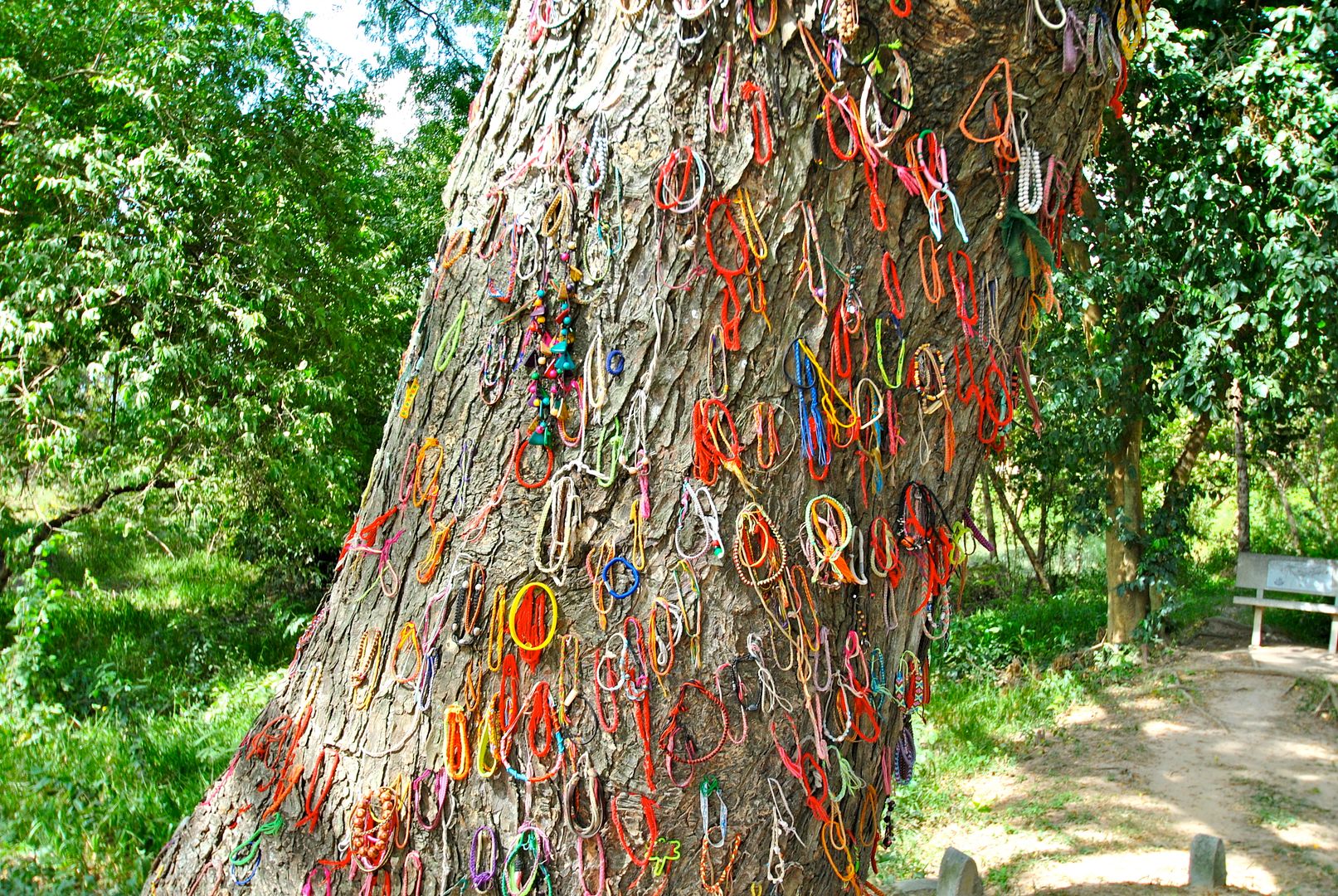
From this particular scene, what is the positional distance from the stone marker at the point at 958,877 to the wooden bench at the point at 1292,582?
5326 millimetres

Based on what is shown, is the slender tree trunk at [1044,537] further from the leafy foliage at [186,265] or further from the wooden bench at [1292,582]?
the leafy foliage at [186,265]

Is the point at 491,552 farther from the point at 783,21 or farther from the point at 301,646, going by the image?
the point at 783,21

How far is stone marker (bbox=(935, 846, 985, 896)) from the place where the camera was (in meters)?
3.41

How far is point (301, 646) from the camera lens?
1754 millimetres

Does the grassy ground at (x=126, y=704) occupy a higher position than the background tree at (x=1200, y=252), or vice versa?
the background tree at (x=1200, y=252)

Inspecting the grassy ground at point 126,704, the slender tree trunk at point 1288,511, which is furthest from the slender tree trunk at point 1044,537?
the grassy ground at point 126,704

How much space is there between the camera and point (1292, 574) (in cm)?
770

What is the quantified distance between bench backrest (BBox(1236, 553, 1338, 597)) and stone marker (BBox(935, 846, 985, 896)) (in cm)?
559

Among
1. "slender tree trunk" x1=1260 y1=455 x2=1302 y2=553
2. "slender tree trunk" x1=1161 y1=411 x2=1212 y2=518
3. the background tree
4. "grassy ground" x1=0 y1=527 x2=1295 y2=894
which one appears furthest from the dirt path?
"slender tree trunk" x1=1260 y1=455 x2=1302 y2=553

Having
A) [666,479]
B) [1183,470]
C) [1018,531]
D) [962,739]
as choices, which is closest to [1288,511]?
[1018,531]

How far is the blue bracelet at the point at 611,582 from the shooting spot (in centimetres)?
133

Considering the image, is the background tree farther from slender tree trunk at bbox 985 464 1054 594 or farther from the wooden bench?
slender tree trunk at bbox 985 464 1054 594

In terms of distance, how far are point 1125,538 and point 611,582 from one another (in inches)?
282

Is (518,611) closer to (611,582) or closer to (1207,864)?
(611,582)
